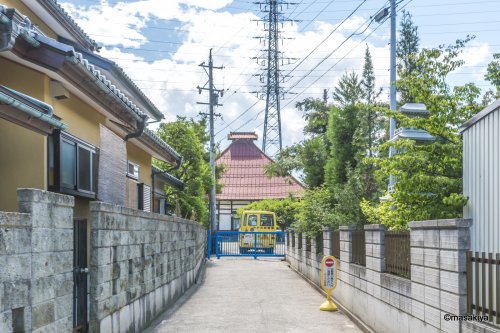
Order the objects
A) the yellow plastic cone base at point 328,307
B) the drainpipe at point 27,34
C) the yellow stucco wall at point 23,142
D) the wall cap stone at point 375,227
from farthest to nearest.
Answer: the yellow plastic cone base at point 328,307, the wall cap stone at point 375,227, the yellow stucco wall at point 23,142, the drainpipe at point 27,34

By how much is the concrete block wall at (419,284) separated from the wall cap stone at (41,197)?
13.4 feet

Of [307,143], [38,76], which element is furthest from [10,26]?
[307,143]

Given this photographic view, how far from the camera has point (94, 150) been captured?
10.6m

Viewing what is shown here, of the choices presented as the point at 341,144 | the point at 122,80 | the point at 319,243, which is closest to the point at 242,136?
the point at 341,144

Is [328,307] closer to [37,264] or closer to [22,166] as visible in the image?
[22,166]

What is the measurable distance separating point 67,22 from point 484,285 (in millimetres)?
9106

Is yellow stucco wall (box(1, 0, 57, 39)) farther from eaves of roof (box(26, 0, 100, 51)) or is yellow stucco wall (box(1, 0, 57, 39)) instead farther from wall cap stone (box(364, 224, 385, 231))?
wall cap stone (box(364, 224, 385, 231))

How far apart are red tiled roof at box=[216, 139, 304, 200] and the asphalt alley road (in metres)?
27.8

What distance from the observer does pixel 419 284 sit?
7859mm

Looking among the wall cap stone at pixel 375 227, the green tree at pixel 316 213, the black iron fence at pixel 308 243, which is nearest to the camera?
the wall cap stone at pixel 375 227

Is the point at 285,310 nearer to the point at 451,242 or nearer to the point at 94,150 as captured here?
the point at 94,150

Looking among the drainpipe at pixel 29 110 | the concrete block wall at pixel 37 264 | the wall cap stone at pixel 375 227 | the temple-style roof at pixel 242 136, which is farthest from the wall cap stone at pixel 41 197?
the temple-style roof at pixel 242 136

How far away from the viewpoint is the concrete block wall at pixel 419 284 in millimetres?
6461

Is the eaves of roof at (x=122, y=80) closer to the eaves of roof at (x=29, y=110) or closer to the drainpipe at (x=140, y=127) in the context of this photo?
the drainpipe at (x=140, y=127)
